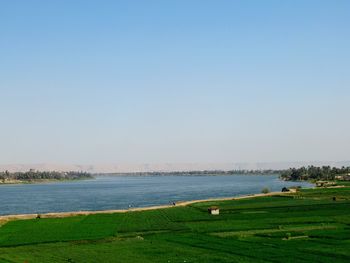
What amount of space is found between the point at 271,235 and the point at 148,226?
18151mm

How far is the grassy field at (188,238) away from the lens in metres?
37.0

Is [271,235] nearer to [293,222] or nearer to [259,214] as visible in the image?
[293,222]

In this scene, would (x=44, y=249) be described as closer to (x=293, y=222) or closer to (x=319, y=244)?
(x=319, y=244)

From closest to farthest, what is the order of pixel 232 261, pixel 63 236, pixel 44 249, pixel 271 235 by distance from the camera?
1. pixel 232 261
2. pixel 44 249
3. pixel 271 235
4. pixel 63 236

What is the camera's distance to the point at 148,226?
60250mm

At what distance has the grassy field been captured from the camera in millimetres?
37031

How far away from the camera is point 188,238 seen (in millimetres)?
47625

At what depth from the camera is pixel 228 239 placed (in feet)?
150

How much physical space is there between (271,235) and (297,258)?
40.9ft

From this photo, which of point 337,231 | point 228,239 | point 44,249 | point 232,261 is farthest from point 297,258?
point 44,249

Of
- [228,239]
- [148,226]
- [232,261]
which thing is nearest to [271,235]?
[228,239]

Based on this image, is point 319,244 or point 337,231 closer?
point 319,244

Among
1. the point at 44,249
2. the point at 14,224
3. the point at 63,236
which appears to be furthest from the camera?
the point at 14,224

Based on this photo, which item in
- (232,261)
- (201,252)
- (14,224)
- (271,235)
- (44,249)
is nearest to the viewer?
(232,261)
